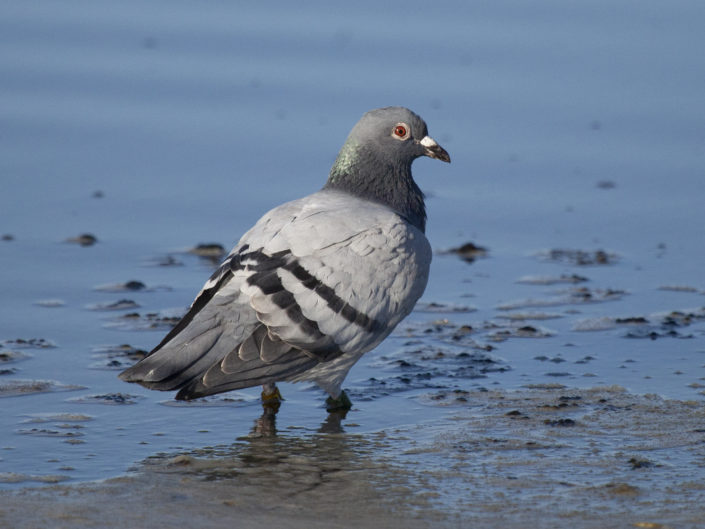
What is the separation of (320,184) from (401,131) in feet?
8.81

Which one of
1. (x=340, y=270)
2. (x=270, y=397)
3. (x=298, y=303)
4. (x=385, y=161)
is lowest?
(x=270, y=397)

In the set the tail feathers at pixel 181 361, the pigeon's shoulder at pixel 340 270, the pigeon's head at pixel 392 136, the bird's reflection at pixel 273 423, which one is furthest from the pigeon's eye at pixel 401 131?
the tail feathers at pixel 181 361

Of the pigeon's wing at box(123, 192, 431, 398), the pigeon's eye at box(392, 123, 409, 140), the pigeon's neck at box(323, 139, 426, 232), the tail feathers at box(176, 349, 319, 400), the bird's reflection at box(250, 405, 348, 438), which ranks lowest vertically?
the bird's reflection at box(250, 405, 348, 438)

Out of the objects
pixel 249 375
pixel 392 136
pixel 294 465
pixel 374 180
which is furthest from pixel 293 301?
pixel 392 136

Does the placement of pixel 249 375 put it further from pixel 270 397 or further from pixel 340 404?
pixel 340 404

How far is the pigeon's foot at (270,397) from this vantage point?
6449mm

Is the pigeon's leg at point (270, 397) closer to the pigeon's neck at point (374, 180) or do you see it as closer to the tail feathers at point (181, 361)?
the tail feathers at point (181, 361)

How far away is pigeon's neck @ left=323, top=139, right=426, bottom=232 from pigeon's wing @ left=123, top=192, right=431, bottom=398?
572mm

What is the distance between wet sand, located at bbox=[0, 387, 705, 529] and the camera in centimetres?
491

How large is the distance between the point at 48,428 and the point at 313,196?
1921mm

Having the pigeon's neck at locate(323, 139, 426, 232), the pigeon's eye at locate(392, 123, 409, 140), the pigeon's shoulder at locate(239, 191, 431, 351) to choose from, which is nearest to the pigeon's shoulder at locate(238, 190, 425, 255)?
the pigeon's shoulder at locate(239, 191, 431, 351)

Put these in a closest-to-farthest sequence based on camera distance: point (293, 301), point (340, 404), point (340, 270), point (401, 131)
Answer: point (293, 301) → point (340, 270) → point (340, 404) → point (401, 131)

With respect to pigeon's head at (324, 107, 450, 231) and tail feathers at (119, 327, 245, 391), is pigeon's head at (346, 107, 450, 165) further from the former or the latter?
tail feathers at (119, 327, 245, 391)

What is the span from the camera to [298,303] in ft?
19.9
